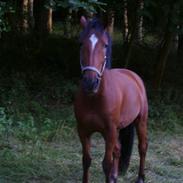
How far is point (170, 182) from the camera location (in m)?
5.99

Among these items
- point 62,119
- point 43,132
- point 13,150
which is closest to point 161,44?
point 62,119

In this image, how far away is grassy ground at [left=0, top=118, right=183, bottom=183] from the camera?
5941mm

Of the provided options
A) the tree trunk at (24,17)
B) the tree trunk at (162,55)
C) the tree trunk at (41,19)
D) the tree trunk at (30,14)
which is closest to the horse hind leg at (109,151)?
the tree trunk at (162,55)

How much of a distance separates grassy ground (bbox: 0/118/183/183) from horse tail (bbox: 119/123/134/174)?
152 millimetres

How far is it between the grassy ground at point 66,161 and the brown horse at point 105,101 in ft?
1.38

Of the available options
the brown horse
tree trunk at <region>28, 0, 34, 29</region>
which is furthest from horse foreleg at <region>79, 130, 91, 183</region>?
tree trunk at <region>28, 0, 34, 29</region>

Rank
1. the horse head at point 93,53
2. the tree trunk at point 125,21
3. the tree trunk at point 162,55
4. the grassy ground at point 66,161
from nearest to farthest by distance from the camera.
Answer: the horse head at point 93,53
the grassy ground at point 66,161
the tree trunk at point 125,21
the tree trunk at point 162,55

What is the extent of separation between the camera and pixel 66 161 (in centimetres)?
662

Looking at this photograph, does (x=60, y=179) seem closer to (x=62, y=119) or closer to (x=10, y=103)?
(x=62, y=119)

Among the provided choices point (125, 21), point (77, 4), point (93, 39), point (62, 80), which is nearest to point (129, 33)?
point (125, 21)

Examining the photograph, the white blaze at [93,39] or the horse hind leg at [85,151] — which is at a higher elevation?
the white blaze at [93,39]

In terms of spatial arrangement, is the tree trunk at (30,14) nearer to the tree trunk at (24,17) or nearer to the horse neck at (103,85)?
the tree trunk at (24,17)

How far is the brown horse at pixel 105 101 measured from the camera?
473cm

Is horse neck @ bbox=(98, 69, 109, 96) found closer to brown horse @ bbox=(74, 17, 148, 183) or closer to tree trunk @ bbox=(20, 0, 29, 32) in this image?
brown horse @ bbox=(74, 17, 148, 183)
